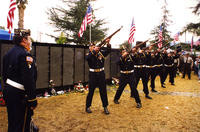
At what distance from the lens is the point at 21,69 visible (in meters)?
2.20

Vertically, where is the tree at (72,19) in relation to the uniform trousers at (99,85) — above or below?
above

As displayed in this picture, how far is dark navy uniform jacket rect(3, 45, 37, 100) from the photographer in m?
2.20

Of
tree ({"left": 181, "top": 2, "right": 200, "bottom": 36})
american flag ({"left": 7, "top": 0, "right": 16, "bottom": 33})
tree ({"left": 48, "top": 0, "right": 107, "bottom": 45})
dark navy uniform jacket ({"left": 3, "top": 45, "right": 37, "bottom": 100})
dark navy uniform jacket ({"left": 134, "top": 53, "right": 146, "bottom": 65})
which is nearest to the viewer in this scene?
dark navy uniform jacket ({"left": 3, "top": 45, "right": 37, "bottom": 100})

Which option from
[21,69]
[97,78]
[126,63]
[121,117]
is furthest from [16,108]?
[126,63]

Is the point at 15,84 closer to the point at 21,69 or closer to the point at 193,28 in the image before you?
the point at 21,69

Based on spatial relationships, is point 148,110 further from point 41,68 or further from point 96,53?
point 41,68

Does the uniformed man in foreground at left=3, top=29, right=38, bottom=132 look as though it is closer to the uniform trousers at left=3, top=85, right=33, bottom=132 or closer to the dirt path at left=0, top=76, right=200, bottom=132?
the uniform trousers at left=3, top=85, right=33, bottom=132

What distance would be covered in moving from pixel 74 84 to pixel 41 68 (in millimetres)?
2156

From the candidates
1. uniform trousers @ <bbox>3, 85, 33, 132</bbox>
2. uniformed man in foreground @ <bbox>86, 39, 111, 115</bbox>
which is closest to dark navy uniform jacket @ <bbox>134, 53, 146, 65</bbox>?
uniformed man in foreground @ <bbox>86, 39, 111, 115</bbox>

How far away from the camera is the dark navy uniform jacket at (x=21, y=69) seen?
2198 millimetres

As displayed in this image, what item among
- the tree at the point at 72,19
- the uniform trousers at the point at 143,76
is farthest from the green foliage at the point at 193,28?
the uniform trousers at the point at 143,76

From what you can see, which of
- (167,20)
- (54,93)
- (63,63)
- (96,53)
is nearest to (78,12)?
(63,63)

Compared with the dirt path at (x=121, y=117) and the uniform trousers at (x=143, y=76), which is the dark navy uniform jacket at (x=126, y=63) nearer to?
the uniform trousers at (x=143, y=76)

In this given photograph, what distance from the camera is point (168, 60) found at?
31.0ft
